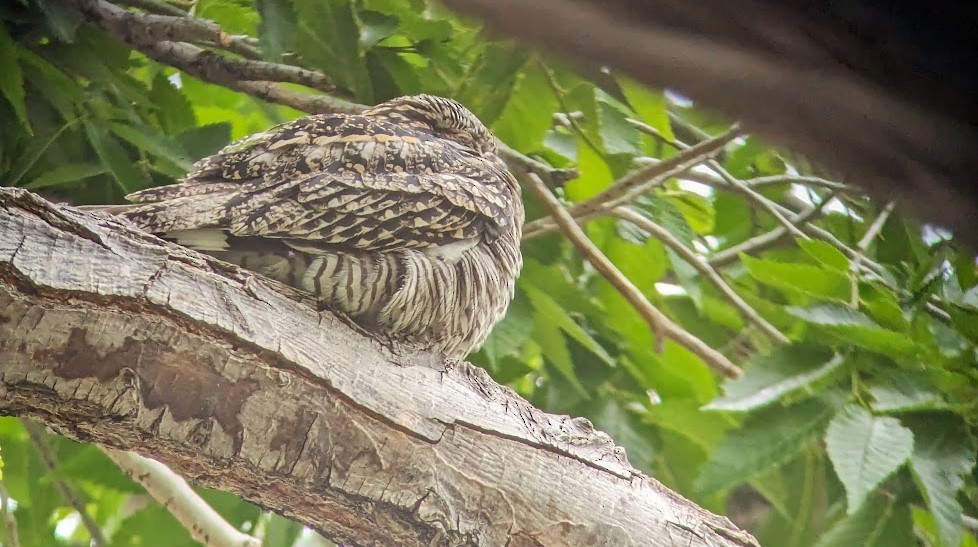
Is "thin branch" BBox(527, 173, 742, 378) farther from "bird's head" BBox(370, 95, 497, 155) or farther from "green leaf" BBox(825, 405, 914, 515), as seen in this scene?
"green leaf" BBox(825, 405, 914, 515)

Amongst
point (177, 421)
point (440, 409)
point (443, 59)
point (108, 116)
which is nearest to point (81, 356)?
point (177, 421)

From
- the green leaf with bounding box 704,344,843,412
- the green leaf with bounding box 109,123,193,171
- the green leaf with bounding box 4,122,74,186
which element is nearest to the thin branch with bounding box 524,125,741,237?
the green leaf with bounding box 704,344,843,412

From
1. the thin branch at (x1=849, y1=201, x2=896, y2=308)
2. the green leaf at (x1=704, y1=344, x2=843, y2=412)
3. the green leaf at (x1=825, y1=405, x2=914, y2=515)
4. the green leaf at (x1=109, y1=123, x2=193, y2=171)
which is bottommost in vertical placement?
the green leaf at (x1=825, y1=405, x2=914, y2=515)

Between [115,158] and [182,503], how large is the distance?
0.76 m

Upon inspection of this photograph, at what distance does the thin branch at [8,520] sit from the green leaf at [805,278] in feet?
5.63

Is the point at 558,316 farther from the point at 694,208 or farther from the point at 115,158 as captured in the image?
the point at 115,158

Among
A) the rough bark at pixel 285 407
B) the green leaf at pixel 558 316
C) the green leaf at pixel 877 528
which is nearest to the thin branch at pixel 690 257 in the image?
the green leaf at pixel 558 316

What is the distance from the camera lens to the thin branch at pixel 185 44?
1.64 meters

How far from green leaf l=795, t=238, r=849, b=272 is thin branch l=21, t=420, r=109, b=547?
1648 mm

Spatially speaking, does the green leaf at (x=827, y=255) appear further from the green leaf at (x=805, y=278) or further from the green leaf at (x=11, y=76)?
the green leaf at (x=11, y=76)

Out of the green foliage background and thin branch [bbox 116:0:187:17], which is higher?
thin branch [bbox 116:0:187:17]

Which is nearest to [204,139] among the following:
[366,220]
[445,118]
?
[445,118]

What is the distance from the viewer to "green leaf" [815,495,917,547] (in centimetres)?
154

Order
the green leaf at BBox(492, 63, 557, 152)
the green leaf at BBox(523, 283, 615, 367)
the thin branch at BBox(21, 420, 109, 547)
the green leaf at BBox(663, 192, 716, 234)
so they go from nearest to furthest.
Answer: the green leaf at BBox(492, 63, 557, 152)
the green leaf at BBox(523, 283, 615, 367)
the thin branch at BBox(21, 420, 109, 547)
the green leaf at BBox(663, 192, 716, 234)
